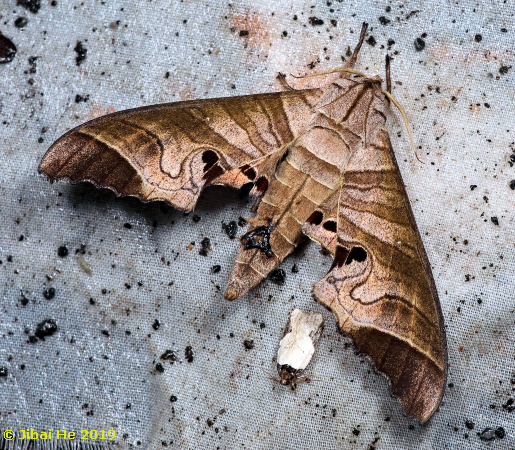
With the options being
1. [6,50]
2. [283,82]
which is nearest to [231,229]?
[283,82]

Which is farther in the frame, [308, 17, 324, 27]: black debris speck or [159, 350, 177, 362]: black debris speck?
[308, 17, 324, 27]: black debris speck

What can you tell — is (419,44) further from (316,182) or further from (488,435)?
(488,435)

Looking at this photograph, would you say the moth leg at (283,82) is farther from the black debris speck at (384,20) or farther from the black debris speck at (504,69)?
the black debris speck at (504,69)

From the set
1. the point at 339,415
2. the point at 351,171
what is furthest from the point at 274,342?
the point at 351,171

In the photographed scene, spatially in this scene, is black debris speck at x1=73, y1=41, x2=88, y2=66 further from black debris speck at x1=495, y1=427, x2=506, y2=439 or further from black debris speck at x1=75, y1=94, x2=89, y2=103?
black debris speck at x1=495, y1=427, x2=506, y2=439

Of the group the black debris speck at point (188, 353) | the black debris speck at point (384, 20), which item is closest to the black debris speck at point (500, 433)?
the black debris speck at point (188, 353)

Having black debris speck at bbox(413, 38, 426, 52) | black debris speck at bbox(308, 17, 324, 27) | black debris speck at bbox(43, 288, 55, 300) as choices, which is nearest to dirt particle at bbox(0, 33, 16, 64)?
black debris speck at bbox(43, 288, 55, 300)

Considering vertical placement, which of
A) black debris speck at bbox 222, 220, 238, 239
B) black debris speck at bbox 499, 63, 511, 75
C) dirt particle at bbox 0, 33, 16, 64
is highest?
black debris speck at bbox 499, 63, 511, 75
